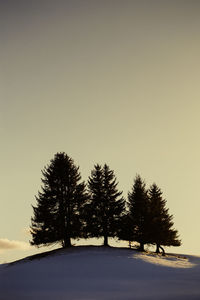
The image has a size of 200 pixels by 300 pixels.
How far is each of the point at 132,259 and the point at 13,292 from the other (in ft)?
42.9

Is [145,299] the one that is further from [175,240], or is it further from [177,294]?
[175,240]

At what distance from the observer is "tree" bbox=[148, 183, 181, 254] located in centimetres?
3669

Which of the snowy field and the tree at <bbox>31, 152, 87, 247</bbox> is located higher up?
the tree at <bbox>31, 152, 87, 247</bbox>

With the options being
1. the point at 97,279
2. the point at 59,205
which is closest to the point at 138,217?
the point at 59,205

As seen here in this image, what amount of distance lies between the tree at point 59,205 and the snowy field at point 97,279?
4894 mm

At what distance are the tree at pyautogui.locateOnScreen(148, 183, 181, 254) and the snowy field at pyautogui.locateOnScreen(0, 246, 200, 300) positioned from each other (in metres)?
7.70

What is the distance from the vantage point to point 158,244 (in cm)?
3806

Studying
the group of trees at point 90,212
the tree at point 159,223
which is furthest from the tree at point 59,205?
the tree at point 159,223

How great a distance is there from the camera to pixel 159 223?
37.5 m

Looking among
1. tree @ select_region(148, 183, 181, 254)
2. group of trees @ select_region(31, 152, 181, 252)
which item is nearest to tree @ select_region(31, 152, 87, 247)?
group of trees @ select_region(31, 152, 181, 252)

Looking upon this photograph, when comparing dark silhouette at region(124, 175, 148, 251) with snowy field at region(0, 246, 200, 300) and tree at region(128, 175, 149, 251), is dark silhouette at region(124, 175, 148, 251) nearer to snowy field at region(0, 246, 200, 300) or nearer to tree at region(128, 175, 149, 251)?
tree at region(128, 175, 149, 251)

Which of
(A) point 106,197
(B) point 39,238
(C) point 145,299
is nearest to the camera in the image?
(C) point 145,299

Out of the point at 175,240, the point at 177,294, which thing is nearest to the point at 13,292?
the point at 177,294

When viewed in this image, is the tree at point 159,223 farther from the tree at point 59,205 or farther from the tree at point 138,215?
the tree at point 59,205
